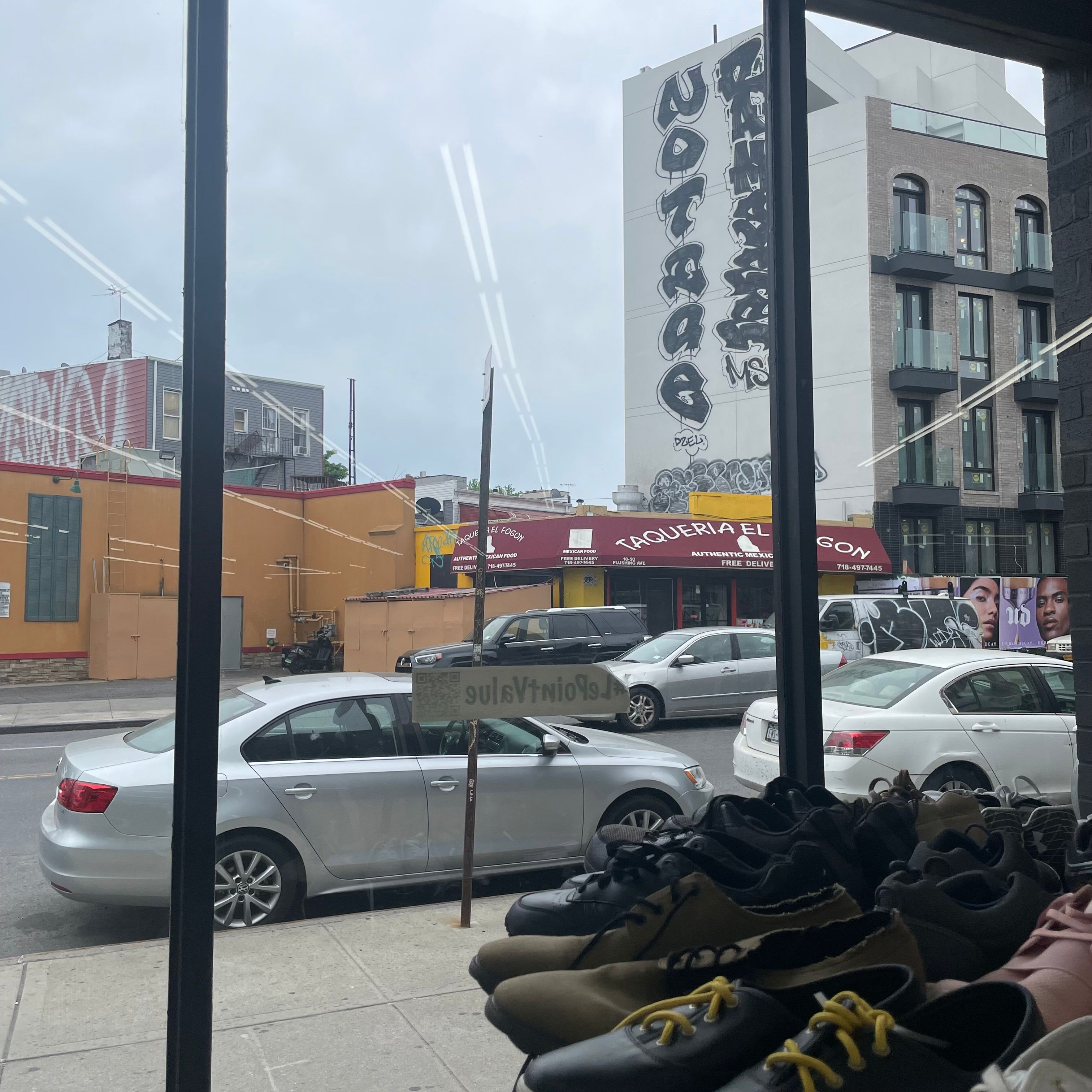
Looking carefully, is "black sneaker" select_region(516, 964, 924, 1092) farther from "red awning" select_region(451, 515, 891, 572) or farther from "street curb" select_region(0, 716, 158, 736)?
"street curb" select_region(0, 716, 158, 736)

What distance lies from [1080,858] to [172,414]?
2006mm

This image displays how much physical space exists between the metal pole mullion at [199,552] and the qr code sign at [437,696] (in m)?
0.72

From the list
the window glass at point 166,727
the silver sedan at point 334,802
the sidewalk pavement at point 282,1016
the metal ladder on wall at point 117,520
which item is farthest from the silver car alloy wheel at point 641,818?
the metal ladder on wall at point 117,520

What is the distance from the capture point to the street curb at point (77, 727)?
3.36 m

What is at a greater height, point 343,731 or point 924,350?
point 924,350

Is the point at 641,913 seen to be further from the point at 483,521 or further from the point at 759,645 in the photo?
the point at 759,645

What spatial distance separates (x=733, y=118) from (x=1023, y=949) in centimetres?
294

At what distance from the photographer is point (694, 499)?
3.33 meters

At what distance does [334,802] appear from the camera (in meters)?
4.89

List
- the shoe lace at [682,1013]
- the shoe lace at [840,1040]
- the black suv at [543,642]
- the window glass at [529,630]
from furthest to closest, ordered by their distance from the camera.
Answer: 1. the window glass at [529,630]
2. the black suv at [543,642]
3. the shoe lace at [682,1013]
4. the shoe lace at [840,1040]

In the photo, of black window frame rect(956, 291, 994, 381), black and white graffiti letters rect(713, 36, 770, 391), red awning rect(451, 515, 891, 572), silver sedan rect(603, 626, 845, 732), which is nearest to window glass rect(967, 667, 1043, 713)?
silver sedan rect(603, 626, 845, 732)

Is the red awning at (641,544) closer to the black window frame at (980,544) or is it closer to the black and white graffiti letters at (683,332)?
the black window frame at (980,544)

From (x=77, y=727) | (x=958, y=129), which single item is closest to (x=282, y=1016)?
(x=77, y=727)

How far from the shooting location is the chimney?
268 cm
